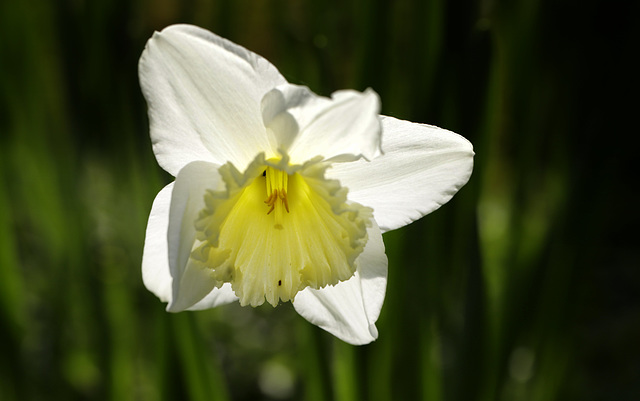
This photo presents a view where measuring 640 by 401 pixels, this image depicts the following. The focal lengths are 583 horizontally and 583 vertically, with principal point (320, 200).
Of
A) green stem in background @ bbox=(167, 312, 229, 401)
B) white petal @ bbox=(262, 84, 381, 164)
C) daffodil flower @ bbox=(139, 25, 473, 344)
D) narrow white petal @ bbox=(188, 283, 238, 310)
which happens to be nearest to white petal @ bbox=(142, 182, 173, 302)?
daffodil flower @ bbox=(139, 25, 473, 344)

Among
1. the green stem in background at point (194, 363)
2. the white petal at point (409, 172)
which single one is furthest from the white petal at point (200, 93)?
the green stem in background at point (194, 363)

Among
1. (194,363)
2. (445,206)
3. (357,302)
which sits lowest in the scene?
(194,363)

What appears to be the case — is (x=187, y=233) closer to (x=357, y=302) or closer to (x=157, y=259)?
(x=157, y=259)

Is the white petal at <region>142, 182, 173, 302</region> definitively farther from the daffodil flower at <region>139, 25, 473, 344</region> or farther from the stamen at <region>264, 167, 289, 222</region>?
the stamen at <region>264, 167, 289, 222</region>

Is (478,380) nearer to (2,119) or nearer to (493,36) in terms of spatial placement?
(493,36)

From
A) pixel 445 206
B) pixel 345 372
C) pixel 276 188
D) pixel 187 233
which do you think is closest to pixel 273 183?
pixel 276 188

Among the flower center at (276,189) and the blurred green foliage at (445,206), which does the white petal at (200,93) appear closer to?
the flower center at (276,189)
